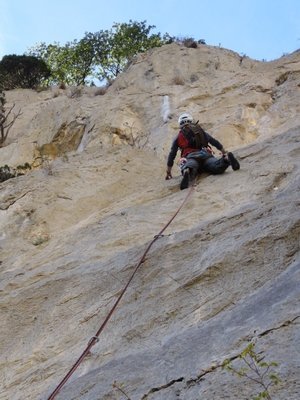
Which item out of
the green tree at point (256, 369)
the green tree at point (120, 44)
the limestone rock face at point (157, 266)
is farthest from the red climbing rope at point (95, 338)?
the green tree at point (120, 44)

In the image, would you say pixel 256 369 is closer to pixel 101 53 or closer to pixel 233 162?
pixel 233 162

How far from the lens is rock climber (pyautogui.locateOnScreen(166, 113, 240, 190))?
1037 cm

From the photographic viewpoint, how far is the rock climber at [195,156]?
10.4 meters

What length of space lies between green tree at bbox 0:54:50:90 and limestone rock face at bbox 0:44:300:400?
16.4m

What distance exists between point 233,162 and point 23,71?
24.0m

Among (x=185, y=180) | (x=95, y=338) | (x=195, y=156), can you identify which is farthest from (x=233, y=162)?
(x=95, y=338)

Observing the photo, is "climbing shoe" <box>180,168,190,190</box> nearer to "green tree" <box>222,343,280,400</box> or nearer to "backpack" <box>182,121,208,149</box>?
"backpack" <box>182,121,208,149</box>

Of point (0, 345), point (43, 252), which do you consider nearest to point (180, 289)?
point (0, 345)

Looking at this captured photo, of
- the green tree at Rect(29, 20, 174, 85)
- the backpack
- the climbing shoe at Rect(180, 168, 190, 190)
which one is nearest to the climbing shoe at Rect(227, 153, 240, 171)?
the climbing shoe at Rect(180, 168, 190, 190)

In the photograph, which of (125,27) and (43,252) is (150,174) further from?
(125,27)

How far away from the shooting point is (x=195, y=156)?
10.9 meters

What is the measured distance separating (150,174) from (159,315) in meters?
6.28

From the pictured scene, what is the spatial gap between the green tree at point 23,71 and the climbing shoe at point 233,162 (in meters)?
22.3

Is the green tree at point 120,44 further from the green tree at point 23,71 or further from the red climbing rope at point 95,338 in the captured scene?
the red climbing rope at point 95,338
